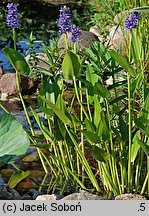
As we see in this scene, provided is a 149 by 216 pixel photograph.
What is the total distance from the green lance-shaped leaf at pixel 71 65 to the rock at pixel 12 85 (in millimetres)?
2120

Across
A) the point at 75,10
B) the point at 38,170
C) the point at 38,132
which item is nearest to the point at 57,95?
the point at 38,170

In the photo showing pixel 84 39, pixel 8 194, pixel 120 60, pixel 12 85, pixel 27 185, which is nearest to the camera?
pixel 120 60

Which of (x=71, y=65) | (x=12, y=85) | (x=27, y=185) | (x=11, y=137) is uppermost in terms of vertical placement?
(x=71, y=65)

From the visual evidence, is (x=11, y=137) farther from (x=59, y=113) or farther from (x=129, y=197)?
(x=129, y=197)

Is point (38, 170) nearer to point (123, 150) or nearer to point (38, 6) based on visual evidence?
point (123, 150)

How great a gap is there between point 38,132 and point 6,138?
1.22 meters

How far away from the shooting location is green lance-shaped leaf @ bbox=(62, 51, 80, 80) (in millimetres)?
2053

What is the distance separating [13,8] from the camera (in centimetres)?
213

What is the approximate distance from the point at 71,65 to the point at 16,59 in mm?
240

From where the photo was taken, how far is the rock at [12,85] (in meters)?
4.24

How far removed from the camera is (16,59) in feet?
6.95

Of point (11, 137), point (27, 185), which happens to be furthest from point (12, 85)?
point (11, 137)

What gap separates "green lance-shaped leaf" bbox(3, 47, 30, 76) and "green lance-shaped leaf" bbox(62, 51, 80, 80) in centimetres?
18

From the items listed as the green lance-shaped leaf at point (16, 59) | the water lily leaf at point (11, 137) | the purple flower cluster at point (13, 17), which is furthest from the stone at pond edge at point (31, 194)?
the purple flower cluster at point (13, 17)
